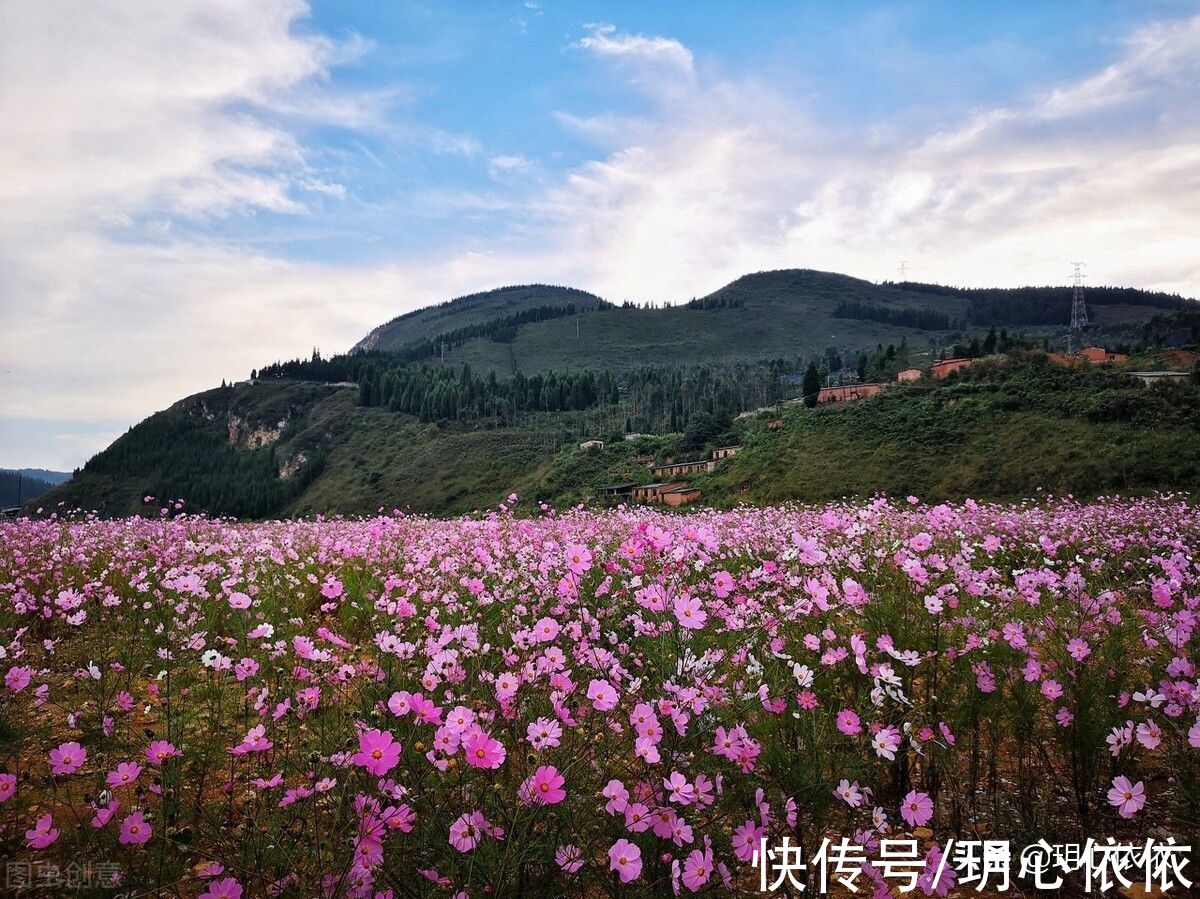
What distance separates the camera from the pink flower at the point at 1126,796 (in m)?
2.33

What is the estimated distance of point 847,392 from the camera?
82000 millimetres

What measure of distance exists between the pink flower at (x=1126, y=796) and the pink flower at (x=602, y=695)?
196 cm

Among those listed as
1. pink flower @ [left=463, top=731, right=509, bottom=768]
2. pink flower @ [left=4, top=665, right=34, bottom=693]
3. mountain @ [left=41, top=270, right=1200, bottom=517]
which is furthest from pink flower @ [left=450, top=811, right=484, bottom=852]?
mountain @ [left=41, top=270, right=1200, bottom=517]

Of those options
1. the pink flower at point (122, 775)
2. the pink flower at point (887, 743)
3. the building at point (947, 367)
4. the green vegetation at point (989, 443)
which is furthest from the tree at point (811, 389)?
the pink flower at point (122, 775)

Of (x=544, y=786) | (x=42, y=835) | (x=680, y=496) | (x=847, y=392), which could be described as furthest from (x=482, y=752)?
(x=847, y=392)

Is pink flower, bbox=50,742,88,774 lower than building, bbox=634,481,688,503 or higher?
higher

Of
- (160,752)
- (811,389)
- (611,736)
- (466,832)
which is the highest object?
(811,389)

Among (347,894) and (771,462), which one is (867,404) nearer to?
(771,462)

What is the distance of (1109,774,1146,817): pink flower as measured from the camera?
233cm

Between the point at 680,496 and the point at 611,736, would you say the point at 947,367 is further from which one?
the point at 611,736

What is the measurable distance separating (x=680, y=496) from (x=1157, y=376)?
47.4 meters

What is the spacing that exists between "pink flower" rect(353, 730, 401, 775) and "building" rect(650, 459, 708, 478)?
69.4 meters

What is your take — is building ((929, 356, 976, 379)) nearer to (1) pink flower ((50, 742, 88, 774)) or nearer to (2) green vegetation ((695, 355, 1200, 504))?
(2) green vegetation ((695, 355, 1200, 504))

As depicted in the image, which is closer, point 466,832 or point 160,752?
point 466,832
